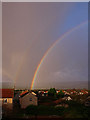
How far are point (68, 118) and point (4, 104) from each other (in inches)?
387

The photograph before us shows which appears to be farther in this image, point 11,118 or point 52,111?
point 52,111

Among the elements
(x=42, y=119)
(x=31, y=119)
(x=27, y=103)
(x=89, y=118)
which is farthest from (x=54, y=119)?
(x=27, y=103)

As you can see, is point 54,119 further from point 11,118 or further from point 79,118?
point 11,118

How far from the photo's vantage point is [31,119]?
34.9 feet

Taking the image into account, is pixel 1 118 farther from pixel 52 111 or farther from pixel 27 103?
pixel 27 103

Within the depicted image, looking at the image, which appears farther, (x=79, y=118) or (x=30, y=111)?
(x=30, y=111)

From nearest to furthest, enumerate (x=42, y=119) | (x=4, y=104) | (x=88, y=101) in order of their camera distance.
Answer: (x=42, y=119) → (x=4, y=104) → (x=88, y=101)

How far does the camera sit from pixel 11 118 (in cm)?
1079

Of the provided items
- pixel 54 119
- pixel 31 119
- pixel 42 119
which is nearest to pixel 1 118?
pixel 31 119

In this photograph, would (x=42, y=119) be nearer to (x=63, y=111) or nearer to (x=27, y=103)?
(x=63, y=111)

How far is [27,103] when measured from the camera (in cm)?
1733

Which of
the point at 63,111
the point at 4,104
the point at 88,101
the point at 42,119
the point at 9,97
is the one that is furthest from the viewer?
the point at 88,101

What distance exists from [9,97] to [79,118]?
10865 mm

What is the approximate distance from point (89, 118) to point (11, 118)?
24.6 feet
